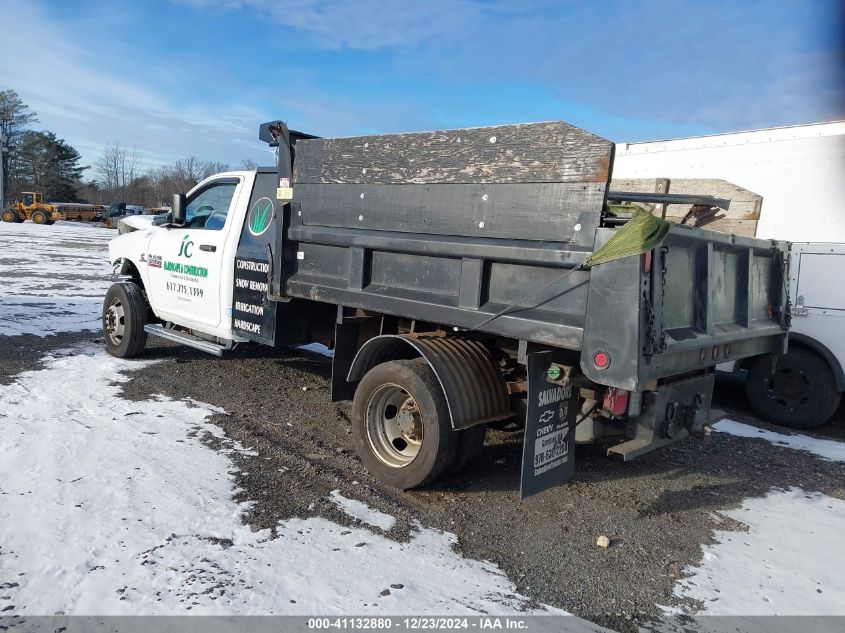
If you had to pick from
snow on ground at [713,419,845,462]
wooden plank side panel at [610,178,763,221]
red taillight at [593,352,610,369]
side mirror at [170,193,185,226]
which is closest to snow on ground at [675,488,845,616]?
red taillight at [593,352,610,369]

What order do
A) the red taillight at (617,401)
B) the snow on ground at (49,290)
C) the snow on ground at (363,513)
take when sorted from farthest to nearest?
the snow on ground at (49,290) < the snow on ground at (363,513) < the red taillight at (617,401)

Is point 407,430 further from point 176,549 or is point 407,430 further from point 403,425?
point 176,549

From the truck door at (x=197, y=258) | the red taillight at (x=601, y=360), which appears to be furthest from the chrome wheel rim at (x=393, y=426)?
the truck door at (x=197, y=258)

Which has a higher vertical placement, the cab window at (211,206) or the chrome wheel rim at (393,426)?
the cab window at (211,206)

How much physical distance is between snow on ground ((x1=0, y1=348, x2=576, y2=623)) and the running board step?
5.14 ft

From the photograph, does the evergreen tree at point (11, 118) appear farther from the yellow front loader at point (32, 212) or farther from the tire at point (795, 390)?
the tire at point (795, 390)

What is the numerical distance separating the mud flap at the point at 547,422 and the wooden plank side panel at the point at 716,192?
9.20 ft

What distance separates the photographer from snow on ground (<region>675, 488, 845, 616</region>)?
320 cm

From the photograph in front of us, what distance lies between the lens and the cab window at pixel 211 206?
6.09 metres

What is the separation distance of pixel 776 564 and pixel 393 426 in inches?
99.0

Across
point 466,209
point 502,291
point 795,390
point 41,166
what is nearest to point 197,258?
point 466,209

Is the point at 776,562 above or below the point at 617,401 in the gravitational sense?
below

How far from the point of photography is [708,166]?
24.1 ft

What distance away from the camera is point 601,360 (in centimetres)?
320
